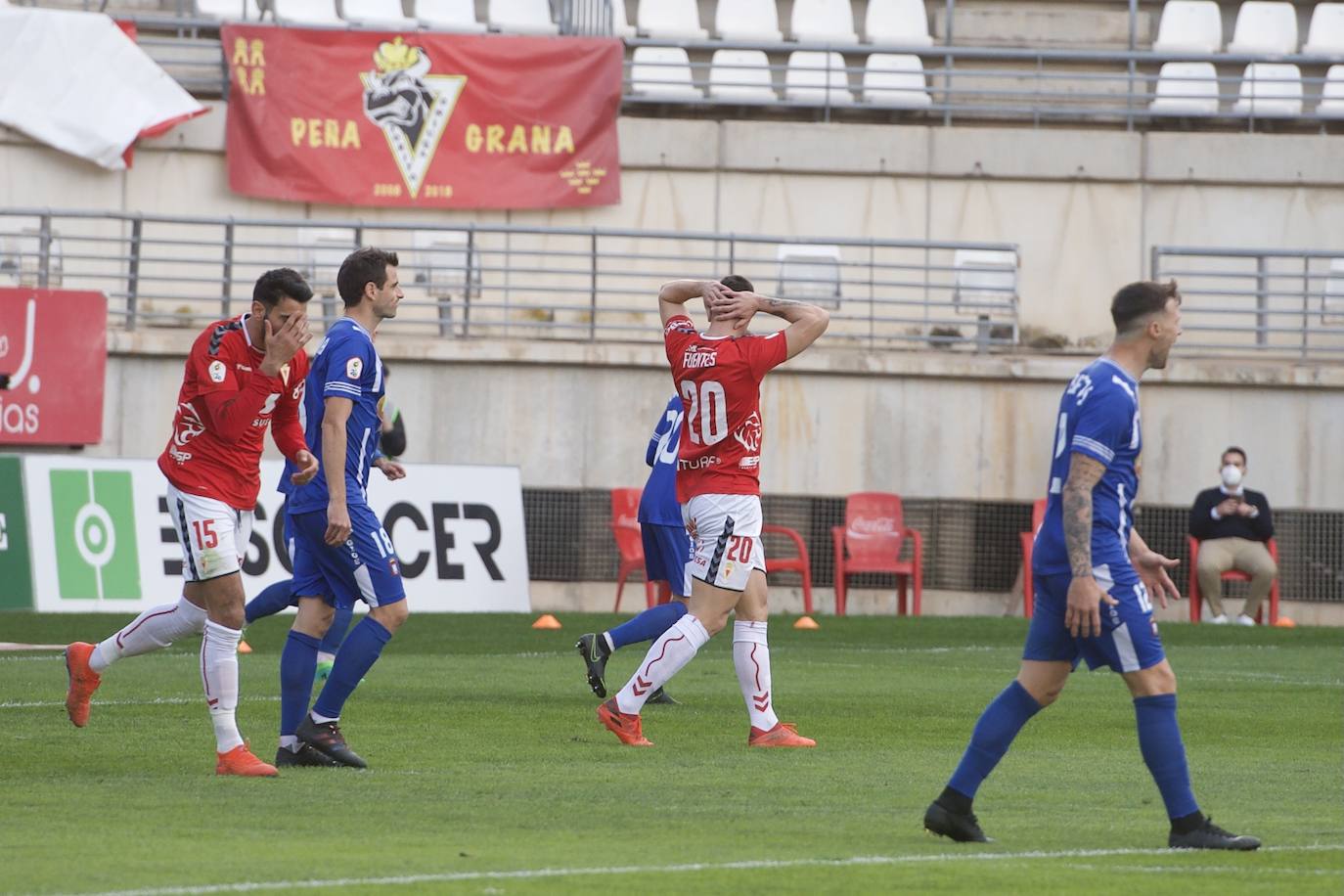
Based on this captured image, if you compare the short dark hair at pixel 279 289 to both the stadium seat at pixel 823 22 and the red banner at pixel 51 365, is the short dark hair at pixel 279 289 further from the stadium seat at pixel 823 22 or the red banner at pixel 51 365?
the stadium seat at pixel 823 22

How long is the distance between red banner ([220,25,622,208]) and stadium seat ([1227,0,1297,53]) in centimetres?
936

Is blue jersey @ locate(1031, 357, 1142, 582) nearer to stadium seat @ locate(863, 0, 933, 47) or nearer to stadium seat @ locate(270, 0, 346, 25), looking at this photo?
stadium seat @ locate(270, 0, 346, 25)

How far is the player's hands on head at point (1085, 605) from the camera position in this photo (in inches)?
270

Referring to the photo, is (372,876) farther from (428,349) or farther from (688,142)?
(688,142)

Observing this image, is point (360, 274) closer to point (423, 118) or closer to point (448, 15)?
point (423, 118)

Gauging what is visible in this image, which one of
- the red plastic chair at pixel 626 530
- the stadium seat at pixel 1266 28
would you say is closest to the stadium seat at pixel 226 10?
the red plastic chair at pixel 626 530

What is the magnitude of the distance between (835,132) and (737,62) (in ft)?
7.28

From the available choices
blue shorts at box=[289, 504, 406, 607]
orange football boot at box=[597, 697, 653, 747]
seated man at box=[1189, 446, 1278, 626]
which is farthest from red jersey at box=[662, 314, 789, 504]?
seated man at box=[1189, 446, 1278, 626]

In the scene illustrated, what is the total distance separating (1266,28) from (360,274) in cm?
2372

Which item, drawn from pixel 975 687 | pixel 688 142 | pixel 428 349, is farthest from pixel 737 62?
pixel 975 687

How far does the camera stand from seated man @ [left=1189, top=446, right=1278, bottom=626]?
899 inches

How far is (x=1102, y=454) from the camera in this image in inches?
274

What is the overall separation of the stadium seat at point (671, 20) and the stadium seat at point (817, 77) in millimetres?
1404

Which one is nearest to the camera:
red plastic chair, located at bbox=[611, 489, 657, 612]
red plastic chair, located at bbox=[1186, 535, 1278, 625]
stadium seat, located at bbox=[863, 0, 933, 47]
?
red plastic chair, located at bbox=[611, 489, 657, 612]
